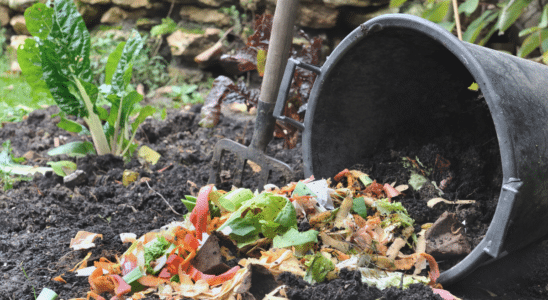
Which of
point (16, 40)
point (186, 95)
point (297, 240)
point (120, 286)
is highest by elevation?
point (297, 240)

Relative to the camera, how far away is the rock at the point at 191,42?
12.1ft

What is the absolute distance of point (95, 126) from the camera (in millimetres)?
2105

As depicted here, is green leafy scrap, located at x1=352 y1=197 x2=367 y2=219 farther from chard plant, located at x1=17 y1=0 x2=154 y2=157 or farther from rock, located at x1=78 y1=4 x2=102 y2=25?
rock, located at x1=78 y1=4 x2=102 y2=25

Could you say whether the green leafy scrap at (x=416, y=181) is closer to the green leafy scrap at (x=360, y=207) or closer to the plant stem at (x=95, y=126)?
the green leafy scrap at (x=360, y=207)

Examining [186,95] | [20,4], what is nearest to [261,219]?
[186,95]

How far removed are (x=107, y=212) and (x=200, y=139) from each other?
0.93 metres

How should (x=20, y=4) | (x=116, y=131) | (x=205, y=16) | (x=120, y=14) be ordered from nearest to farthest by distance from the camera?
(x=116, y=131), (x=205, y=16), (x=120, y=14), (x=20, y=4)

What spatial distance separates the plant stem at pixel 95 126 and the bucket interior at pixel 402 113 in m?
1.16

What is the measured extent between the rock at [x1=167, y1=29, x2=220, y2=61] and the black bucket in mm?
2279

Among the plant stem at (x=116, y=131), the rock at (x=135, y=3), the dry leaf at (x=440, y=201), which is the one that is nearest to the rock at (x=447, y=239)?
the dry leaf at (x=440, y=201)

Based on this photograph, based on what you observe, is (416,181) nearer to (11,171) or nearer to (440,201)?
(440,201)

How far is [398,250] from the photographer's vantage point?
1.29 metres

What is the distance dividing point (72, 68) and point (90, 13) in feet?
7.73

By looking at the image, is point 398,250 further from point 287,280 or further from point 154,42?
point 154,42
